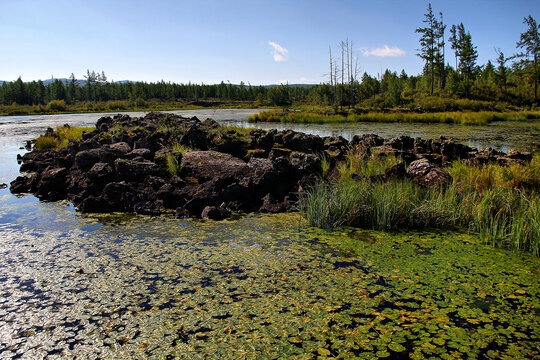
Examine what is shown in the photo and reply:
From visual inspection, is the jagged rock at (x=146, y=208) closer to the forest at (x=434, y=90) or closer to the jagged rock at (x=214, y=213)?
Result: the jagged rock at (x=214, y=213)

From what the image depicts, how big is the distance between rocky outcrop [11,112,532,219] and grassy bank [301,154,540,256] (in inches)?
25.6

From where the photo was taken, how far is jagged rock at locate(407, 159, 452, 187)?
7142mm

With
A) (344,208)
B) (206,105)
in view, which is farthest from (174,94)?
(344,208)

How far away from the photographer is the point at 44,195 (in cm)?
915

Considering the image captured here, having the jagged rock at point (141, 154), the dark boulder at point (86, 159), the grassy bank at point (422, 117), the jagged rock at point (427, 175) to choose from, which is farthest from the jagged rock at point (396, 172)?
the grassy bank at point (422, 117)

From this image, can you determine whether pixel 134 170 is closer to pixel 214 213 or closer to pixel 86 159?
pixel 86 159

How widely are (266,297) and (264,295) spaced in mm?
51

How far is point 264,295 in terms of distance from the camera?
12.7 ft

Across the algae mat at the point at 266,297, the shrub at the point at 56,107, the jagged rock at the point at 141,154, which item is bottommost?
the algae mat at the point at 266,297

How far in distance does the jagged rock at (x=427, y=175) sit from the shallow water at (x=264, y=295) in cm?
166

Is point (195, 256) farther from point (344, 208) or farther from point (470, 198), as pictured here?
point (470, 198)

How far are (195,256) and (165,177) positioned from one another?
443cm

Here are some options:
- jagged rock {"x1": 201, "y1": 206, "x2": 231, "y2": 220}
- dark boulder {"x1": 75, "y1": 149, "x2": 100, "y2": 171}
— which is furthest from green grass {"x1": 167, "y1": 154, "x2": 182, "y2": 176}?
dark boulder {"x1": 75, "y1": 149, "x2": 100, "y2": 171}

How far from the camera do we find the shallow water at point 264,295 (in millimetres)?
3020
